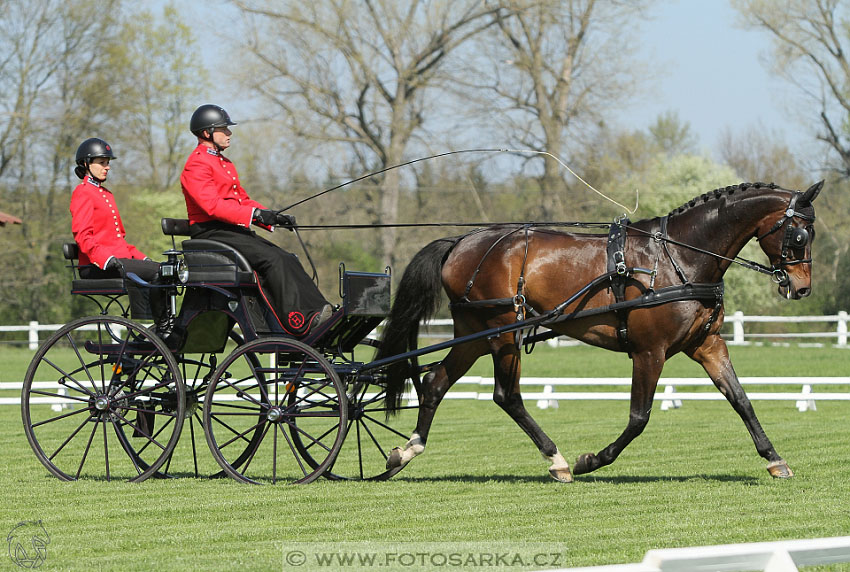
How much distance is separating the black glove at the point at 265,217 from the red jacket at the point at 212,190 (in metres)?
0.04

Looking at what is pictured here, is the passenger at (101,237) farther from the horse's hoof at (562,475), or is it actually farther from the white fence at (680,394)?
the white fence at (680,394)

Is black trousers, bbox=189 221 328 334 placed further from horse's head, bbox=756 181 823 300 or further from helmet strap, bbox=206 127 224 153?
horse's head, bbox=756 181 823 300

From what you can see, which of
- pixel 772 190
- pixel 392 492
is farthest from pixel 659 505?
pixel 772 190

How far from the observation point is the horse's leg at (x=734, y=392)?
26.0 feet

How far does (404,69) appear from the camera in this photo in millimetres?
34344

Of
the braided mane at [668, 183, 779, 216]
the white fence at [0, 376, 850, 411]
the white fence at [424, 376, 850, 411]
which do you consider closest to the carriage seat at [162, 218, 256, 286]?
the braided mane at [668, 183, 779, 216]

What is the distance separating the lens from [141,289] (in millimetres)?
8320

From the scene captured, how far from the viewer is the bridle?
7.59 metres

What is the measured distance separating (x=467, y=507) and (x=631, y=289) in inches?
80.5

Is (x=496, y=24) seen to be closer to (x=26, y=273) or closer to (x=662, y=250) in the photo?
(x=26, y=273)

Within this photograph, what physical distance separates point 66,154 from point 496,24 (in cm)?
1360

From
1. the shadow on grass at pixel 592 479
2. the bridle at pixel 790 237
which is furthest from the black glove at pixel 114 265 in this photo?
the bridle at pixel 790 237

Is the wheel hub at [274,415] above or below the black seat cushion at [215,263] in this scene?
below

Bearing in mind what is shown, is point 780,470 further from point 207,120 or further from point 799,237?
point 207,120
